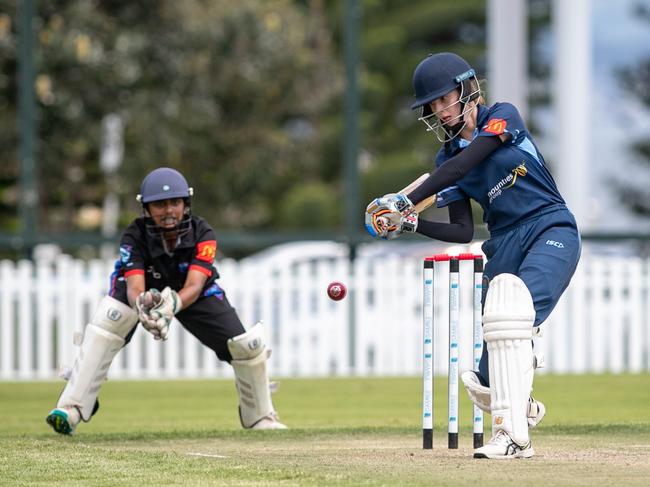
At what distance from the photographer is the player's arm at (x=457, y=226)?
7316mm

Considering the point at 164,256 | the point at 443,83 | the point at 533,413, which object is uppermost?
the point at 443,83

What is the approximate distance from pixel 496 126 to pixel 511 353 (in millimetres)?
1091

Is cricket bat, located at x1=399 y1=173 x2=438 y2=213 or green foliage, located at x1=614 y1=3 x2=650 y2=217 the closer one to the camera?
cricket bat, located at x1=399 y1=173 x2=438 y2=213

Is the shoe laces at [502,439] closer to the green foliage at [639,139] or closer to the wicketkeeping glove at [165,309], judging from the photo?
the wicketkeeping glove at [165,309]

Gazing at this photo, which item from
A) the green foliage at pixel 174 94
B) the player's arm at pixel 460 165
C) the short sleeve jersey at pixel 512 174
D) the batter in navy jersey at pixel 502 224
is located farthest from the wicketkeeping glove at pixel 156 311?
the green foliage at pixel 174 94

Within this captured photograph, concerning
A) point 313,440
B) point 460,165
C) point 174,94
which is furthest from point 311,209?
point 460,165

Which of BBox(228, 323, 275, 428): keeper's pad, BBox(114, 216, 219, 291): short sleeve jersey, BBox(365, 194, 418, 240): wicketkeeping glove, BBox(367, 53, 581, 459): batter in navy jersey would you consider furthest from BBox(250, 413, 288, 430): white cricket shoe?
BBox(365, 194, 418, 240): wicketkeeping glove

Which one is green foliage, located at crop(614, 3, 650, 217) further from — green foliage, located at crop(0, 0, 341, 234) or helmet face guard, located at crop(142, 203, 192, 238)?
helmet face guard, located at crop(142, 203, 192, 238)

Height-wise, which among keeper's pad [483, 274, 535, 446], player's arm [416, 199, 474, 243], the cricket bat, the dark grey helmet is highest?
the dark grey helmet

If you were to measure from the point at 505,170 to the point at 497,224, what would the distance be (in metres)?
0.30

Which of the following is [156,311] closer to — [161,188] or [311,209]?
[161,188]

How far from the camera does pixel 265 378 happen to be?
30.2ft

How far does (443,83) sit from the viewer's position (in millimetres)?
6996

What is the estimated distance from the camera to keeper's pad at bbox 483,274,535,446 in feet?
21.8
